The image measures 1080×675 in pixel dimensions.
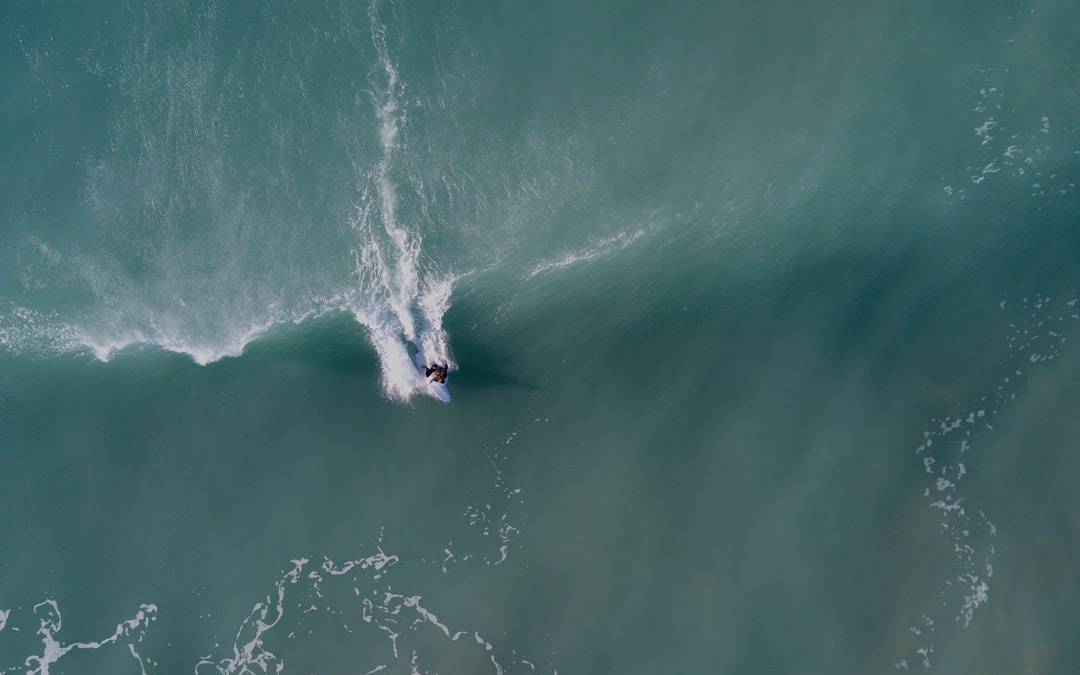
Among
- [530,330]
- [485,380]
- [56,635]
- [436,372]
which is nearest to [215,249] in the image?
[436,372]

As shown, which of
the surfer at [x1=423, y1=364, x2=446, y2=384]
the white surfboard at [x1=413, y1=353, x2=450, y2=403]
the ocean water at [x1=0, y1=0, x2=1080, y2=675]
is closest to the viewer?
the ocean water at [x1=0, y1=0, x2=1080, y2=675]

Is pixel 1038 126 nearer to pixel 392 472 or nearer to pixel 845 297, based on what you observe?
pixel 845 297

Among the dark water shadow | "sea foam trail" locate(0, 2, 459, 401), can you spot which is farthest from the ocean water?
the dark water shadow

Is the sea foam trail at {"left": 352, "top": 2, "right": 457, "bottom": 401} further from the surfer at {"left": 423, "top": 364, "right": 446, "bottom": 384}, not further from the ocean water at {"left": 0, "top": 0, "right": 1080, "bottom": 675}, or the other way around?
the surfer at {"left": 423, "top": 364, "right": 446, "bottom": 384}

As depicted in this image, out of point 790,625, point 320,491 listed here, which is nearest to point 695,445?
point 790,625

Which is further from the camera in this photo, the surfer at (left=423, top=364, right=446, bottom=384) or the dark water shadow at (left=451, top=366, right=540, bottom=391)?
the dark water shadow at (left=451, top=366, right=540, bottom=391)

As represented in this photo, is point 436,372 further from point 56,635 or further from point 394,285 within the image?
point 56,635

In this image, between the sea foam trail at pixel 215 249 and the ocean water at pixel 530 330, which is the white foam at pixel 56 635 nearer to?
the ocean water at pixel 530 330
